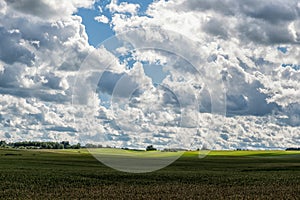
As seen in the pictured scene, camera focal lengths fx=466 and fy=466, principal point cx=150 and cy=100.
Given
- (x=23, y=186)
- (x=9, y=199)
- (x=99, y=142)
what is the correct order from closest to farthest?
(x=9, y=199)
(x=23, y=186)
(x=99, y=142)

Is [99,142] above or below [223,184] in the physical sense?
above

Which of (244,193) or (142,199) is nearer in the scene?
(142,199)

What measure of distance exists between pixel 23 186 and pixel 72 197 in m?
9.91

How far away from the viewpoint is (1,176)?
5609 cm

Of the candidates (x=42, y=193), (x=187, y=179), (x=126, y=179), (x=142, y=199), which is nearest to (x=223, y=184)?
(x=187, y=179)

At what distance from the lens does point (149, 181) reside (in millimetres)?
53969

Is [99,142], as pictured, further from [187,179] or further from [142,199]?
[142,199]

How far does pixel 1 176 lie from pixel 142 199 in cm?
2548

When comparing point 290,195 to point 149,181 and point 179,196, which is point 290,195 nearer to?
point 179,196

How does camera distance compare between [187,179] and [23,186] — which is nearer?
[23,186]

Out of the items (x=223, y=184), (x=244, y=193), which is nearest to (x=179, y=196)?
(x=244, y=193)

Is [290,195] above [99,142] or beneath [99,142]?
beneath

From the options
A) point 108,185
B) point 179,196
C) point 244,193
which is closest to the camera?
point 179,196

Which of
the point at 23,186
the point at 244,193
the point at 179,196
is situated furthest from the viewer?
the point at 23,186
